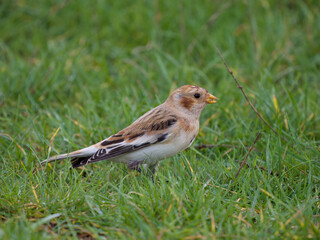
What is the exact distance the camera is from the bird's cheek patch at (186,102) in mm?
4402

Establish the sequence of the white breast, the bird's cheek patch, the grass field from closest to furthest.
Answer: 1. the grass field
2. the white breast
3. the bird's cheek patch

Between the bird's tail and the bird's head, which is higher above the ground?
the bird's head

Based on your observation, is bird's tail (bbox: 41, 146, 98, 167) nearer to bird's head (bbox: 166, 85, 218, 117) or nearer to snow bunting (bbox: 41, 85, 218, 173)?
snow bunting (bbox: 41, 85, 218, 173)

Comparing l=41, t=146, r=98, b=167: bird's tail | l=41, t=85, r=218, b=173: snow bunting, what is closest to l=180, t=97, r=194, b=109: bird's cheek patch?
l=41, t=85, r=218, b=173: snow bunting

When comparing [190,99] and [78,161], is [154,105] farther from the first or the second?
[78,161]

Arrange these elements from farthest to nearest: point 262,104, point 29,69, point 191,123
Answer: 1. point 29,69
2. point 262,104
3. point 191,123

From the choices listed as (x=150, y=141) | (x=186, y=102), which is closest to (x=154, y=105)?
(x=186, y=102)

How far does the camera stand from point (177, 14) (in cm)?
746

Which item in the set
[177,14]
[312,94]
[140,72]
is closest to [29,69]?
[140,72]

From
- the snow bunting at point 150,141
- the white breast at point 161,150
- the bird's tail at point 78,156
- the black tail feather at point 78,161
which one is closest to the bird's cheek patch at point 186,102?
the snow bunting at point 150,141

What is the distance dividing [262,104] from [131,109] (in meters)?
1.45

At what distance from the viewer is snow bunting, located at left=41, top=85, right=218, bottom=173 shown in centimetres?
410

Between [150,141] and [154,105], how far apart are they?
1.22m

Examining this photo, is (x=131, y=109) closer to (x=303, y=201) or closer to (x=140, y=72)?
(x=140, y=72)
